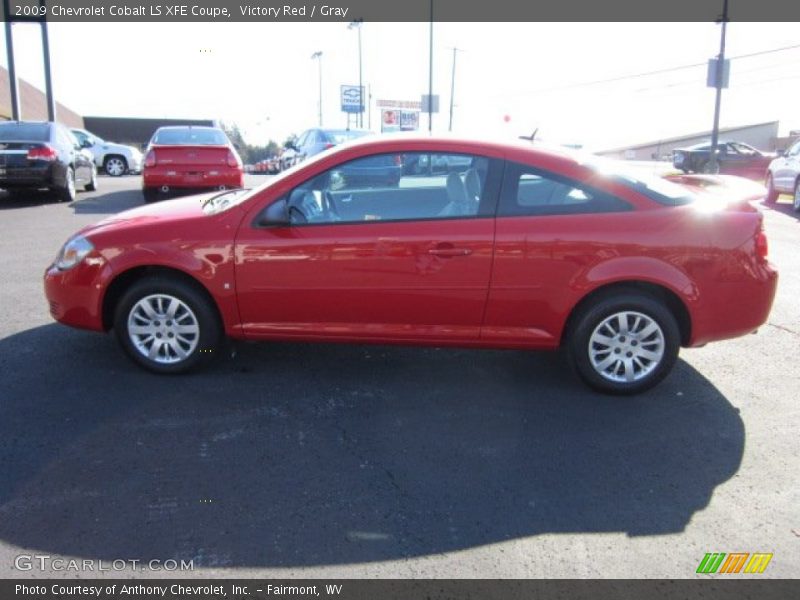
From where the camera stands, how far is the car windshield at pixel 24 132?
502 inches

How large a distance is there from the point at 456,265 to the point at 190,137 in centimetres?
1003

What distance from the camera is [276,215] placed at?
175 inches

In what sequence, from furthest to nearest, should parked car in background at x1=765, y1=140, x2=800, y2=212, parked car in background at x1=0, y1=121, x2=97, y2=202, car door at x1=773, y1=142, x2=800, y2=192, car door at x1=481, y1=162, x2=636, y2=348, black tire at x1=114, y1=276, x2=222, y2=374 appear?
car door at x1=773, y1=142, x2=800, y2=192
parked car in background at x1=765, y1=140, x2=800, y2=212
parked car in background at x1=0, y1=121, x2=97, y2=202
black tire at x1=114, y1=276, x2=222, y2=374
car door at x1=481, y1=162, x2=636, y2=348

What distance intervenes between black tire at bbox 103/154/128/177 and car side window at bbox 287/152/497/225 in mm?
21135

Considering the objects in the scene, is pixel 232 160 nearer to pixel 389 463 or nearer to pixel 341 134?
pixel 341 134

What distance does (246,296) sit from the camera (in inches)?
179

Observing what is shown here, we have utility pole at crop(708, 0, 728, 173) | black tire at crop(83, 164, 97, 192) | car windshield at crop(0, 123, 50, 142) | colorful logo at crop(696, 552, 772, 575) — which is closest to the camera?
colorful logo at crop(696, 552, 772, 575)

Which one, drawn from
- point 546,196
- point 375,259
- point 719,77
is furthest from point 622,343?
point 719,77

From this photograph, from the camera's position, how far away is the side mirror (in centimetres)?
444

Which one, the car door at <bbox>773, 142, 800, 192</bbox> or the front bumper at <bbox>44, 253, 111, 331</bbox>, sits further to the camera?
→ the car door at <bbox>773, 142, 800, 192</bbox>

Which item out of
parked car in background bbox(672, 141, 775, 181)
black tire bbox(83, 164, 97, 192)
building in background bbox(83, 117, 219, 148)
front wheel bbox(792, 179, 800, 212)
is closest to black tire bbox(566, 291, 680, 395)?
front wheel bbox(792, 179, 800, 212)

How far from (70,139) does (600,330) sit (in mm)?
13461

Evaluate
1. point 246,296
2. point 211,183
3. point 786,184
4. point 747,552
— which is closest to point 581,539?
point 747,552

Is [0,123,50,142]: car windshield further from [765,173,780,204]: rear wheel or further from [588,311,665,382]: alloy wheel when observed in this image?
[765,173,780,204]: rear wheel
